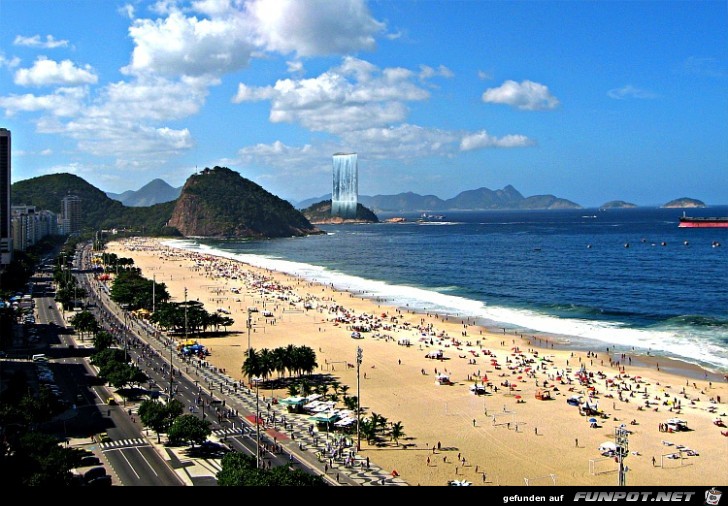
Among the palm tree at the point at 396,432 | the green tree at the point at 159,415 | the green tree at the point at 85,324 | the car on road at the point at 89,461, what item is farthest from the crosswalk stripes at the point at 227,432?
the green tree at the point at 85,324

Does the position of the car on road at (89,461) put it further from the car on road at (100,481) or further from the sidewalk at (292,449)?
the sidewalk at (292,449)

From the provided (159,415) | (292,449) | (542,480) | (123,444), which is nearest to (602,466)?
(542,480)

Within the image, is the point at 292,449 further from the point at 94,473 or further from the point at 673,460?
the point at 673,460

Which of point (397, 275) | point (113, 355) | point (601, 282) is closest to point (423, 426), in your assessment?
point (113, 355)

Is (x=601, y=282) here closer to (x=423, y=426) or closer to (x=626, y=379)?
(x=626, y=379)

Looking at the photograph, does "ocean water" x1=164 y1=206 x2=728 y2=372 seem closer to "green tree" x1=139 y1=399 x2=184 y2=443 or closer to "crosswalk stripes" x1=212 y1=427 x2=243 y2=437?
"crosswalk stripes" x1=212 y1=427 x2=243 y2=437
